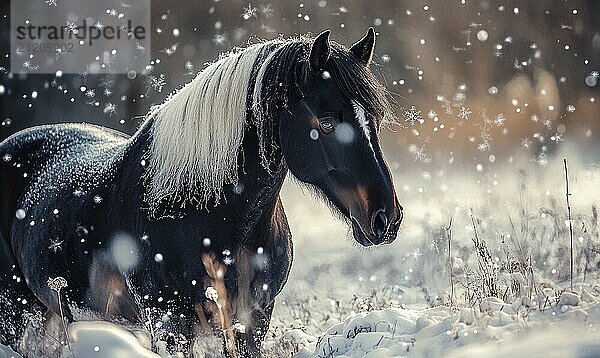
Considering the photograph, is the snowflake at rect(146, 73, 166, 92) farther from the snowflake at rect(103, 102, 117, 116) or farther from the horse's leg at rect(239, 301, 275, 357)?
the horse's leg at rect(239, 301, 275, 357)

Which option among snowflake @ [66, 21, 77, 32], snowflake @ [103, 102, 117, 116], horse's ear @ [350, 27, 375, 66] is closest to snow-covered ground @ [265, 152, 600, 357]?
snowflake @ [103, 102, 117, 116]

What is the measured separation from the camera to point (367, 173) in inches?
74.9

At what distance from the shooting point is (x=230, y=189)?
82.3 inches

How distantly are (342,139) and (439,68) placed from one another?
1.51m

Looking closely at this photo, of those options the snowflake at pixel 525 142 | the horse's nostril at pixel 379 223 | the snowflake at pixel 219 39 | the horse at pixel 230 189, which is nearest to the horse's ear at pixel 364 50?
the horse at pixel 230 189

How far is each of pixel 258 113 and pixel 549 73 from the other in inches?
72.4

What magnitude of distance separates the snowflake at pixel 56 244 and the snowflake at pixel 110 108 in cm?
111

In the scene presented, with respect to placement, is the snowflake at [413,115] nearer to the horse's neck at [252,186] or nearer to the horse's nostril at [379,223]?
the horse's neck at [252,186]

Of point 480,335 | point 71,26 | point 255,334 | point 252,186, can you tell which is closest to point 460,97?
point 480,335

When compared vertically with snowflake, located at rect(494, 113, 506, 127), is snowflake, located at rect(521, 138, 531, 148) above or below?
below

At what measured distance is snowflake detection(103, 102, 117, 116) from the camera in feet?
11.0

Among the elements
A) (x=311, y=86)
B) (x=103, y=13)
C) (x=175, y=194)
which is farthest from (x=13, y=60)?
(x=311, y=86)
